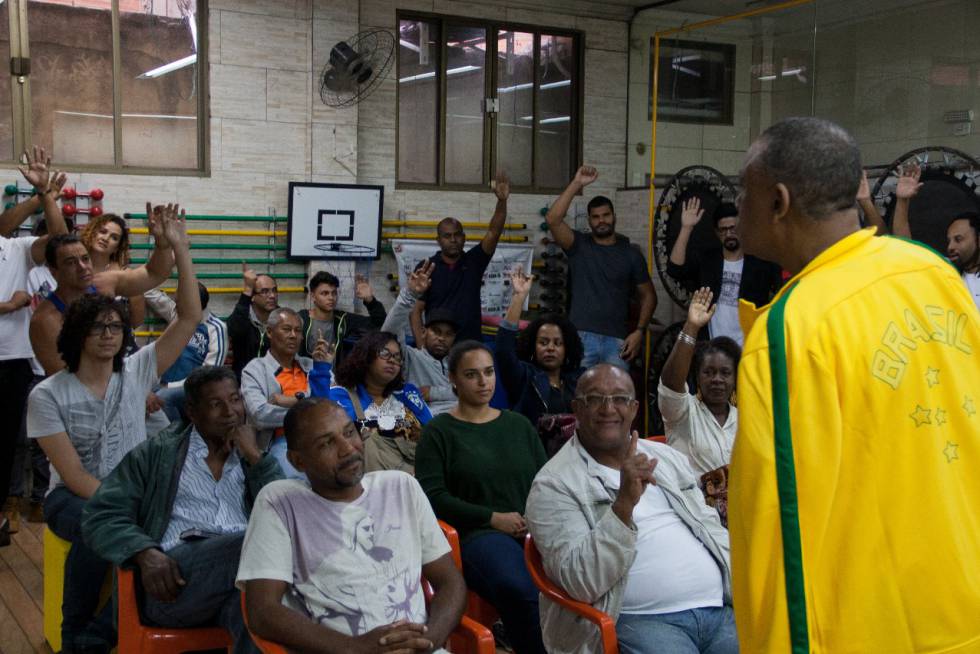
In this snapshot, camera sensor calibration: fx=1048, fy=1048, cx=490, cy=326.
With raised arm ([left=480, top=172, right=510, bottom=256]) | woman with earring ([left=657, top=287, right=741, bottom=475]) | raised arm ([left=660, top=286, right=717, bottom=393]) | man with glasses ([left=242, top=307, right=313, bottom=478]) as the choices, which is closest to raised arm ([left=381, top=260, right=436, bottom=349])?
man with glasses ([left=242, top=307, right=313, bottom=478])

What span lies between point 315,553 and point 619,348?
4399 mm

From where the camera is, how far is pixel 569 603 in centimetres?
286

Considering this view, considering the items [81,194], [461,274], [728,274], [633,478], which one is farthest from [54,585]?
[728,274]

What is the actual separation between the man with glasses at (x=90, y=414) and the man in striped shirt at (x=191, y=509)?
456 millimetres

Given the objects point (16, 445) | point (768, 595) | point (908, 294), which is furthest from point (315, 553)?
point (16, 445)

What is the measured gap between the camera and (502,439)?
147 inches

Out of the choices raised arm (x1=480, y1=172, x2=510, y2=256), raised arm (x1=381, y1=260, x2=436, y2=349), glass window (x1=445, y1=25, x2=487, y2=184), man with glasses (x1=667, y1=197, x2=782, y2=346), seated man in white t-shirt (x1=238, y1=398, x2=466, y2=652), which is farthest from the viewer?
glass window (x1=445, y1=25, x2=487, y2=184)

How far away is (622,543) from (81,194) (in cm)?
533

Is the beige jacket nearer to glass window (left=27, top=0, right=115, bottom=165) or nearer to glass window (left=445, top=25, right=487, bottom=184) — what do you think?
glass window (left=27, top=0, right=115, bottom=165)

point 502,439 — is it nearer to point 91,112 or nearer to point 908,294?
point 908,294

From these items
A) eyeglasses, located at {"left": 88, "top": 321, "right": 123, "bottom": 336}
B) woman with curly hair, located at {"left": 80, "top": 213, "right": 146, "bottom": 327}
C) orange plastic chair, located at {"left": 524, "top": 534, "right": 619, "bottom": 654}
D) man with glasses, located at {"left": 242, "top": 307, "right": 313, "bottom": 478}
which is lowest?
orange plastic chair, located at {"left": 524, "top": 534, "right": 619, "bottom": 654}

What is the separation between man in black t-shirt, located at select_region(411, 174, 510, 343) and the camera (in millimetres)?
6609

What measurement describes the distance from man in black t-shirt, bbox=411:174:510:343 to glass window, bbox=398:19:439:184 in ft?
5.11

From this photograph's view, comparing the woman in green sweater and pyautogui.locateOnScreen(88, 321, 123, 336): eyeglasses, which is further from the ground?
pyautogui.locateOnScreen(88, 321, 123, 336): eyeglasses
